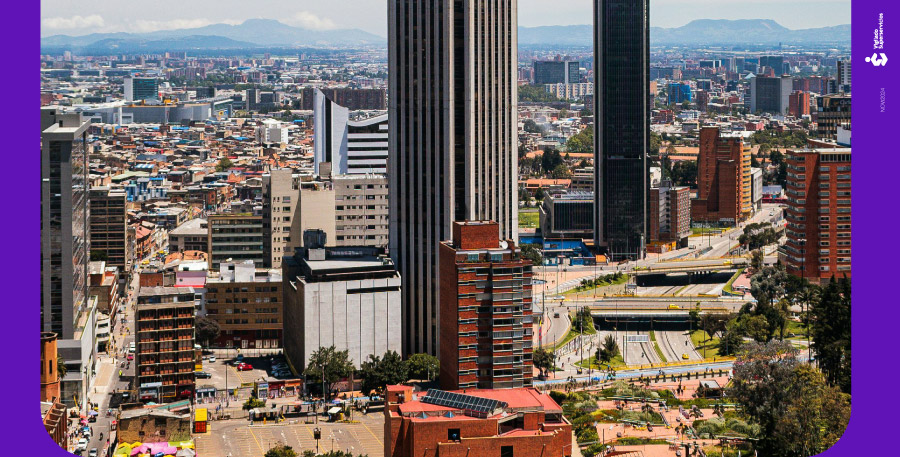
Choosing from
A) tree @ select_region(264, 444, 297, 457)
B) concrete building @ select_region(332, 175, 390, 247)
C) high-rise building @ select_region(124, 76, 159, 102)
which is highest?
high-rise building @ select_region(124, 76, 159, 102)

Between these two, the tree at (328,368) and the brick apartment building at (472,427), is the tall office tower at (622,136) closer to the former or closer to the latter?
the tree at (328,368)

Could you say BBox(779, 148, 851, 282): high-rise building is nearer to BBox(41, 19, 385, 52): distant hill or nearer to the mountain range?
the mountain range

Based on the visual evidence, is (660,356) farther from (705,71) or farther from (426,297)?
(705,71)

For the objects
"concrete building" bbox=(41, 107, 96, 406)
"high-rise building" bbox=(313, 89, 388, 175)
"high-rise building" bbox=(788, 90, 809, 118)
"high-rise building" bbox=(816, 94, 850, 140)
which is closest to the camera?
"concrete building" bbox=(41, 107, 96, 406)

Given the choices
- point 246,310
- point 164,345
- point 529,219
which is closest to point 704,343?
point 246,310

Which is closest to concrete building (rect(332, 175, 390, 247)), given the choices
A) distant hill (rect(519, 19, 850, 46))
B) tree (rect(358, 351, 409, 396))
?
tree (rect(358, 351, 409, 396))

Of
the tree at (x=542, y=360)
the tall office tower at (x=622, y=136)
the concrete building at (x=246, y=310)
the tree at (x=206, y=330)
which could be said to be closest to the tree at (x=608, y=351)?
the tree at (x=542, y=360)
